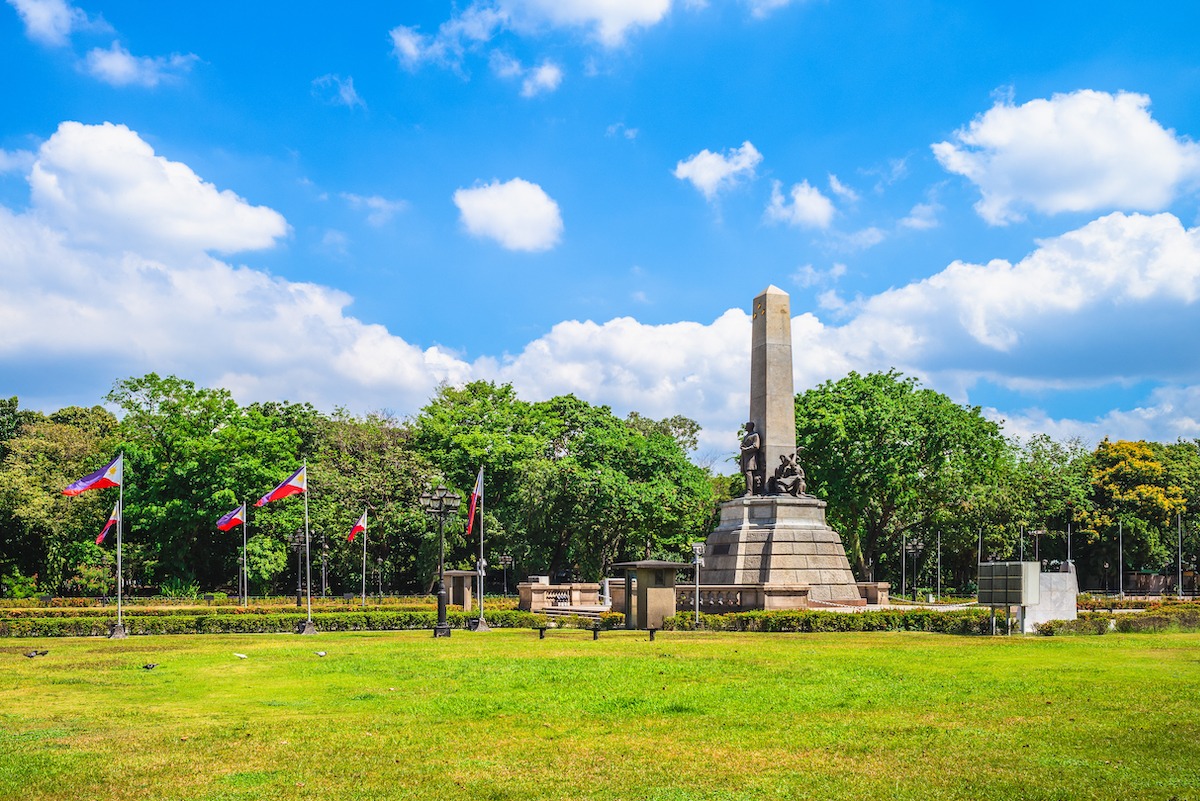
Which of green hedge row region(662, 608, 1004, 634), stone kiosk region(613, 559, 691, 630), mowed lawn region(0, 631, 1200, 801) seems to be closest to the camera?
mowed lawn region(0, 631, 1200, 801)

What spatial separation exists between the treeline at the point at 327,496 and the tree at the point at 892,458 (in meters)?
7.80

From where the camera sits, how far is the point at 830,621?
26797 mm

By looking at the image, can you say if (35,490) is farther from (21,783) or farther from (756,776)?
(756,776)

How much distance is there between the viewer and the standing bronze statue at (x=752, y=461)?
37000 mm

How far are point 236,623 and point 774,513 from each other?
1791 cm

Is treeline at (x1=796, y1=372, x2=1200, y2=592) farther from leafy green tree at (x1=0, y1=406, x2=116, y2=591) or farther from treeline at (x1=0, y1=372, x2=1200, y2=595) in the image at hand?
leafy green tree at (x1=0, y1=406, x2=116, y2=591)

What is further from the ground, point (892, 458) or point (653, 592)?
point (892, 458)

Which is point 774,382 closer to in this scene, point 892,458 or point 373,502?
point 892,458

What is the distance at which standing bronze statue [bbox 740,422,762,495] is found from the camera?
121 ft

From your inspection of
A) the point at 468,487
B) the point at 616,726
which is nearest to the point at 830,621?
the point at 616,726

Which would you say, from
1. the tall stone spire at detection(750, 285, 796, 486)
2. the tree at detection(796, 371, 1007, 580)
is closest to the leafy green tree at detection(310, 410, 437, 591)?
the tree at detection(796, 371, 1007, 580)

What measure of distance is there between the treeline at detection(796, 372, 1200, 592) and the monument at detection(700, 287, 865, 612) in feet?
38.0

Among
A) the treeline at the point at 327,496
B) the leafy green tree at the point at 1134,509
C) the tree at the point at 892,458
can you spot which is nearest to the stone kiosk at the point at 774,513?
the tree at the point at 892,458

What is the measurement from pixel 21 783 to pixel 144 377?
51.4 m
